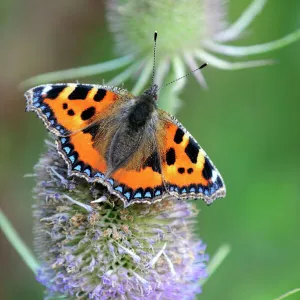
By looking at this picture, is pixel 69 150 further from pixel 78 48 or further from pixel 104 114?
pixel 78 48

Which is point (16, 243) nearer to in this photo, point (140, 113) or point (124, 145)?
point (124, 145)

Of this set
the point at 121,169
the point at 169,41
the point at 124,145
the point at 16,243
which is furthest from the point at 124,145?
the point at 169,41

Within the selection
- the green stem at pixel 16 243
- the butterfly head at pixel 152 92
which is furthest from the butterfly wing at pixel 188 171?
the green stem at pixel 16 243

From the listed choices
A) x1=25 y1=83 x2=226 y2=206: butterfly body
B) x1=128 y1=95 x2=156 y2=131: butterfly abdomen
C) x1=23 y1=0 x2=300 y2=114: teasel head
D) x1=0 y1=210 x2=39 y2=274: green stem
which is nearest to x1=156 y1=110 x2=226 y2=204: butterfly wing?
x1=25 y1=83 x2=226 y2=206: butterfly body

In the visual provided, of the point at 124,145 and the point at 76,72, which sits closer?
the point at 124,145

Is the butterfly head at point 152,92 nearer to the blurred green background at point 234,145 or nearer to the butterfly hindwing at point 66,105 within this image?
the butterfly hindwing at point 66,105

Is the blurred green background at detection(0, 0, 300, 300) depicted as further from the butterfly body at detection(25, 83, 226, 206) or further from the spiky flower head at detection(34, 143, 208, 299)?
the butterfly body at detection(25, 83, 226, 206)
